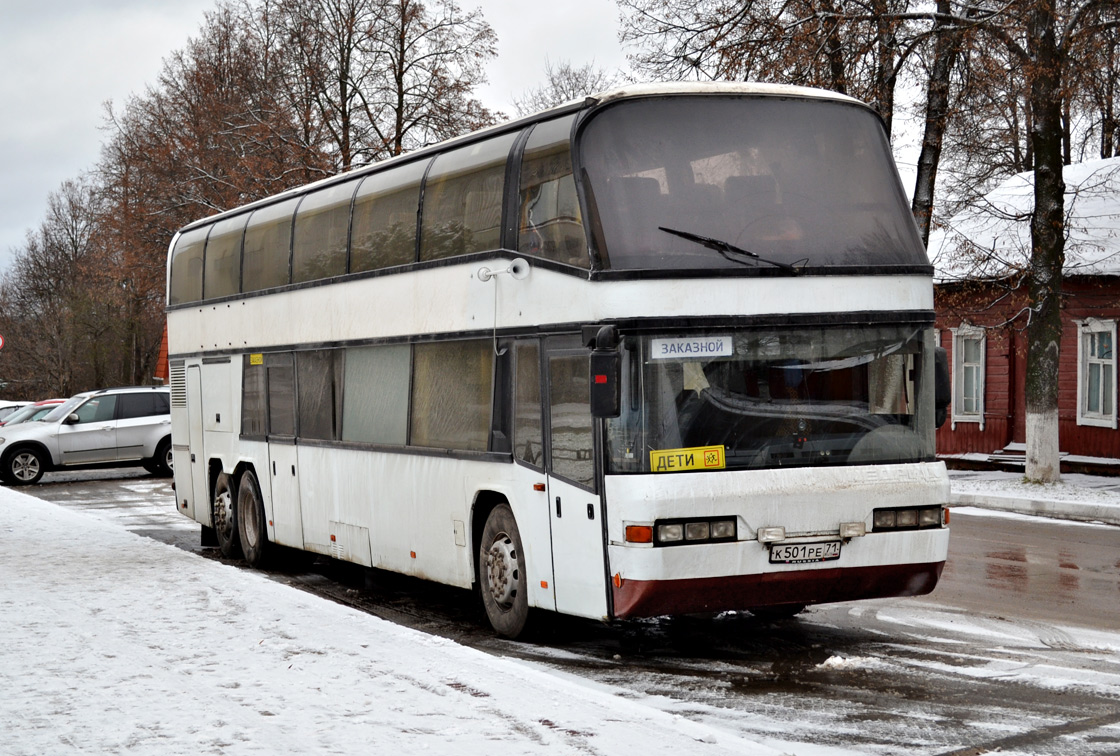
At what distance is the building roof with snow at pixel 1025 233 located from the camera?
77.1 ft

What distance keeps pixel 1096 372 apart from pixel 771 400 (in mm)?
20157

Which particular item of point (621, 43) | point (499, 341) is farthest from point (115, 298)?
point (499, 341)

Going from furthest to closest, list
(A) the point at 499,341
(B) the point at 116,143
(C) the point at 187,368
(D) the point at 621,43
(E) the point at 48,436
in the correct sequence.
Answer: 1. (B) the point at 116,143
2. (E) the point at 48,436
3. (D) the point at 621,43
4. (C) the point at 187,368
5. (A) the point at 499,341

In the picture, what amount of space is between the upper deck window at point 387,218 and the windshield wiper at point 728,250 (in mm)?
3416

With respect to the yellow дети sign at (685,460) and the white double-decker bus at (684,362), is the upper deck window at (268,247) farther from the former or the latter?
the yellow дети sign at (685,460)

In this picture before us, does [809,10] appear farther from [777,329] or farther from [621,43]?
[777,329]

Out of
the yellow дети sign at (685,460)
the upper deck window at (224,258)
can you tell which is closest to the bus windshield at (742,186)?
the yellow дети sign at (685,460)

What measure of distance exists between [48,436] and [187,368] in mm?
14092

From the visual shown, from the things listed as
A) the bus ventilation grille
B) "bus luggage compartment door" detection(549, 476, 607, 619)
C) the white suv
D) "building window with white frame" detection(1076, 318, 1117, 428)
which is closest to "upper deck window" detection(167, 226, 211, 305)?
the bus ventilation grille

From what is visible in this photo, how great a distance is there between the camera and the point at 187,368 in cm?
1748

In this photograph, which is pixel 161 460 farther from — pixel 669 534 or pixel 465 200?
pixel 669 534

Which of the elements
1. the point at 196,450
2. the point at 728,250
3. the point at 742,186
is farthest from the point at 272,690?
the point at 196,450

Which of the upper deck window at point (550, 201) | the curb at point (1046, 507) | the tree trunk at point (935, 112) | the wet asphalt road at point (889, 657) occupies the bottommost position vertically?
the curb at point (1046, 507)

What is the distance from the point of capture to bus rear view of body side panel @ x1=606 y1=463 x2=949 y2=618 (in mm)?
8312
